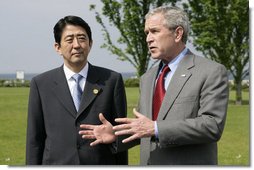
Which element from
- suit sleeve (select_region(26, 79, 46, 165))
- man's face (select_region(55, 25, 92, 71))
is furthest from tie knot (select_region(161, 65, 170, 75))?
suit sleeve (select_region(26, 79, 46, 165))

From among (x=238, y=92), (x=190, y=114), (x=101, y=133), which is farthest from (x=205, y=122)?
(x=238, y=92)

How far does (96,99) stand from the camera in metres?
2.35

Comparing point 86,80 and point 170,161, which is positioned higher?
point 86,80

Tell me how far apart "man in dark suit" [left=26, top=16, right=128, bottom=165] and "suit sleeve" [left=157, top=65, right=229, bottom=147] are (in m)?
0.43

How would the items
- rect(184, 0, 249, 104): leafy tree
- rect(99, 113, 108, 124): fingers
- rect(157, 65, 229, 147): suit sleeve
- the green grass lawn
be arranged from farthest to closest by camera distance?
rect(184, 0, 249, 104): leafy tree → the green grass lawn → rect(99, 113, 108, 124): fingers → rect(157, 65, 229, 147): suit sleeve

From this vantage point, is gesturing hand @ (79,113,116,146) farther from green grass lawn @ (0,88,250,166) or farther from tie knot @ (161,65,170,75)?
green grass lawn @ (0,88,250,166)

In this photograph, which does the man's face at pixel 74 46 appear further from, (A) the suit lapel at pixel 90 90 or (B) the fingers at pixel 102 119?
(B) the fingers at pixel 102 119

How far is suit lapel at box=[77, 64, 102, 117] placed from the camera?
2.35 metres

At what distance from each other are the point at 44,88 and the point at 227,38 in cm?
890

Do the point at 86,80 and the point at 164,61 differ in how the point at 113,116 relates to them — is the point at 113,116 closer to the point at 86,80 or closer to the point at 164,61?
the point at 86,80

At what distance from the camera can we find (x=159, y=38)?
2.05 metres

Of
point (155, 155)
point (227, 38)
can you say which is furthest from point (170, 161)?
point (227, 38)

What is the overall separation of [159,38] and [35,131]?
0.72 meters

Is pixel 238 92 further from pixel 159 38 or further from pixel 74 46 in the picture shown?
pixel 159 38
